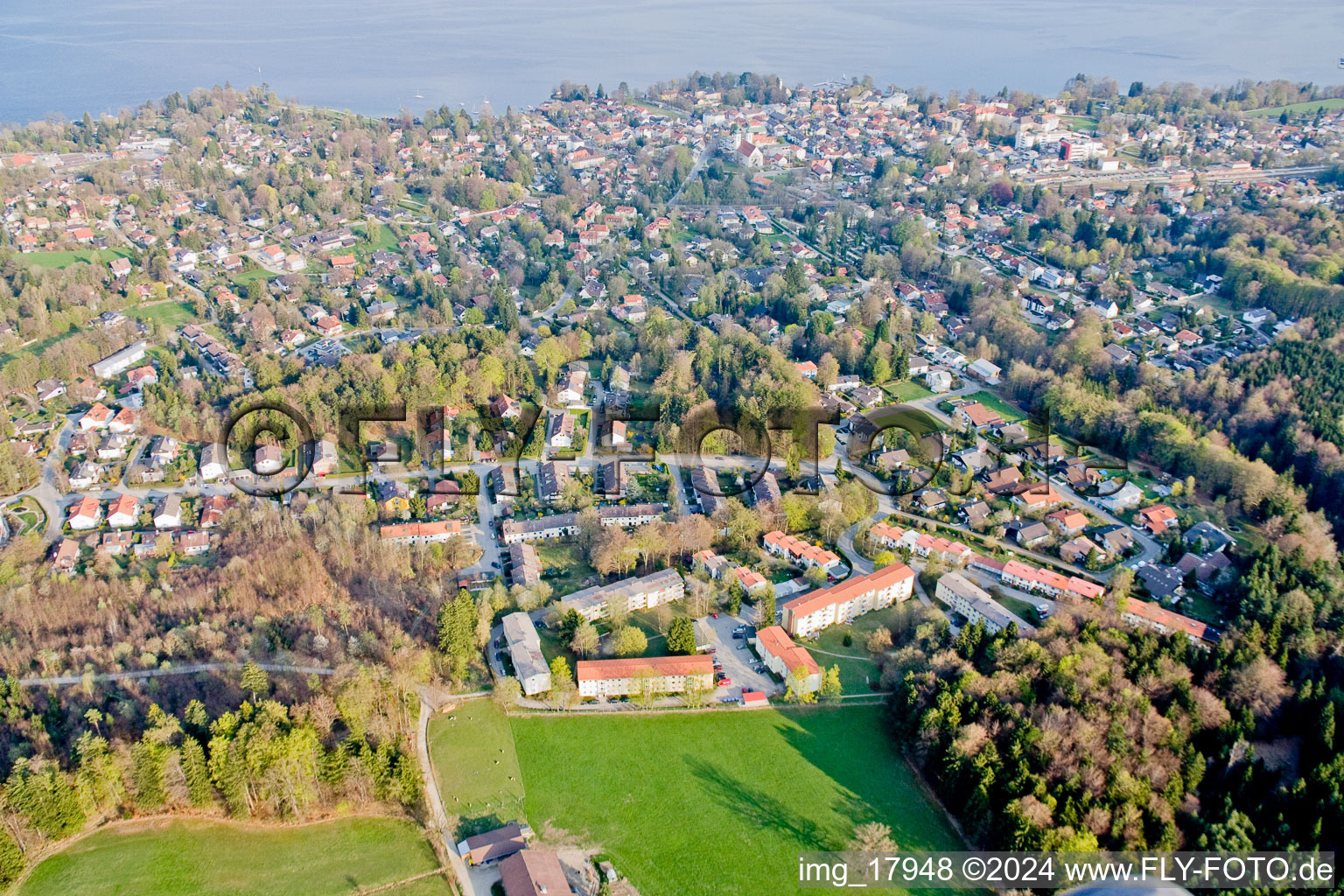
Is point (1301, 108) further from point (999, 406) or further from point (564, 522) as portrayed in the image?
point (564, 522)

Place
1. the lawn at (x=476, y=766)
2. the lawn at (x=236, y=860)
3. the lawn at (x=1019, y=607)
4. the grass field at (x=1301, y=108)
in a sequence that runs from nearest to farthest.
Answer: the lawn at (x=236, y=860), the lawn at (x=476, y=766), the lawn at (x=1019, y=607), the grass field at (x=1301, y=108)

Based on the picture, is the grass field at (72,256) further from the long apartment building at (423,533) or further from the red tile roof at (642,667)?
the red tile roof at (642,667)

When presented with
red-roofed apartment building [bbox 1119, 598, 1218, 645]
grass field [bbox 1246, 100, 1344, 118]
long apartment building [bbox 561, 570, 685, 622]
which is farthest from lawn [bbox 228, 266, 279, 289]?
grass field [bbox 1246, 100, 1344, 118]

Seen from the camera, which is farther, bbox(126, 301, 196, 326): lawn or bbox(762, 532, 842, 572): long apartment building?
bbox(126, 301, 196, 326): lawn

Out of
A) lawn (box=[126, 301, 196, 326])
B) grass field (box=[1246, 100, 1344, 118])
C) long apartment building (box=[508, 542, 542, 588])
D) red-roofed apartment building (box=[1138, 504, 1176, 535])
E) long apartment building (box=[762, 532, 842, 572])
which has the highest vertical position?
grass field (box=[1246, 100, 1344, 118])

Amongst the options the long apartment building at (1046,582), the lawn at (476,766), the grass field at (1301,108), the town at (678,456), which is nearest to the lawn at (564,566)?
the town at (678,456)

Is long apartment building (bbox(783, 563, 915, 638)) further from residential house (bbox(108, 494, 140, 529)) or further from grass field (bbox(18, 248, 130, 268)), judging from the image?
grass field (bbox(18, 248, 130, 268))

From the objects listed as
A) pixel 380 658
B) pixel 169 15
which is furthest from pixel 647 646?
pixel 169 15
